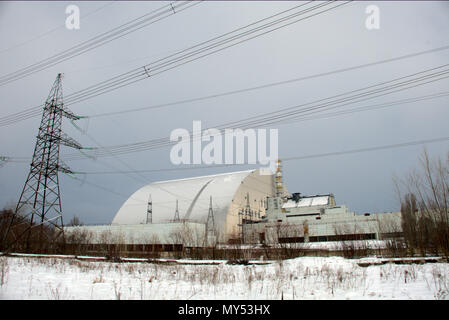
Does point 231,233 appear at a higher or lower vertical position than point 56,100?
lower

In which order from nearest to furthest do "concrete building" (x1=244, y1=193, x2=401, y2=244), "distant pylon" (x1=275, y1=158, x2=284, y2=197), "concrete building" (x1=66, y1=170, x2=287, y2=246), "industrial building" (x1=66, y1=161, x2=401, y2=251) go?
"concrete building" (x1=244, y1=193, x2=401, y2=244), "industrial building" (x1=66, y1=161, x2=401, y2=251), "concrete building" (x1=66, y1=170, x2=287, y2=246), "distant pylon" (x1=275, y1=158, x2=284, y2=197)

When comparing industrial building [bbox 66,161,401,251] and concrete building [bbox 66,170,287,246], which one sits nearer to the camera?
industrial building [bbox 66,161,401,251]

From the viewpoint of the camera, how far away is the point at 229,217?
134 ft

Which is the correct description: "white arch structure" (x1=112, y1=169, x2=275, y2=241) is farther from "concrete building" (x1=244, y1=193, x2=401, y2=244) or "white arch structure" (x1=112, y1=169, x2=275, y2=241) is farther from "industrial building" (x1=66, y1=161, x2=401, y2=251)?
"concrete building" (x1=244, y1=193, x2=401, y2=244)

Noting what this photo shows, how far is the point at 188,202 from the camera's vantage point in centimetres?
4631

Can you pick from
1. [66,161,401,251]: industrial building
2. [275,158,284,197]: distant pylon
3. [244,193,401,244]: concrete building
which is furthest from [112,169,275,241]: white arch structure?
[244,193,401,244]: concrete building

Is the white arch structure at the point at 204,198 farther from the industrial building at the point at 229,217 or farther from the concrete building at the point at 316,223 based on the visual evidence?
the concrete building at the point at 316,223

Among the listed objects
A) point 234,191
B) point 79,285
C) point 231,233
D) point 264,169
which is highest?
point 264,169

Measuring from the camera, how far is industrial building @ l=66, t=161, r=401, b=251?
31609 mm

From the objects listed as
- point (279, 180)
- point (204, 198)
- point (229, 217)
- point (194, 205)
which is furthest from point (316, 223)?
point (194, 205)
